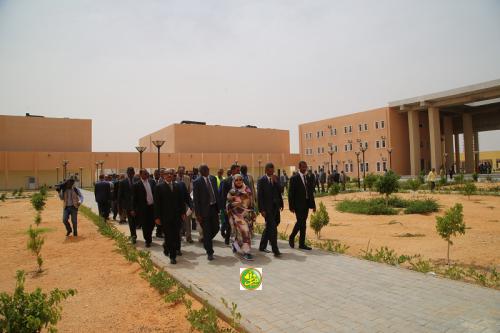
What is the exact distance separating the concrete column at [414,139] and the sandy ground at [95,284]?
43164 mm

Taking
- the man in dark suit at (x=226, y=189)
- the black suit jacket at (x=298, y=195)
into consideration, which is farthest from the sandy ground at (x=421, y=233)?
the man in dark suit at (x=226, y=189)

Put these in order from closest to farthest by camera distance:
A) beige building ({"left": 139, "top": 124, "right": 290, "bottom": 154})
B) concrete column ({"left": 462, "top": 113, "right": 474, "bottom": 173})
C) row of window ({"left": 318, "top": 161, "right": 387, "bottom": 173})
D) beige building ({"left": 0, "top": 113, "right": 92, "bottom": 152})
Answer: row of window ({"left": 318, "top": 161, "right": 387, "bottom": 173}), concrete column ({"left": 462, "top": 113, "right": 474, "bottom": 173}), beige building ({"left": 0, "top": 113, "right": 92, "bottom": 152}), beige building ({"left": 139, "top": 124, "right": 290, "bottom": 154})

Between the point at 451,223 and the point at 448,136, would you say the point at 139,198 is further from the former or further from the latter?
the point at 448,136

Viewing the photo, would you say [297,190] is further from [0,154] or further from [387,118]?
[0,154]

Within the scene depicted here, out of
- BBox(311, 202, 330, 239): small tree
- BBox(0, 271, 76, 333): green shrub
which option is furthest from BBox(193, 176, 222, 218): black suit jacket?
BBox(0, 271, 76, 333): green shrub

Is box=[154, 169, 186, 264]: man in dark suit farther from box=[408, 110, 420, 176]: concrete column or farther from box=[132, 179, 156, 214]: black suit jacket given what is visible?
box=[408, 110, 420, 176]: concrete column

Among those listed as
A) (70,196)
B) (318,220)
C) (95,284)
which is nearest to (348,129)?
(318,220)

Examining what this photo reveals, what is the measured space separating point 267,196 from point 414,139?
43.4m

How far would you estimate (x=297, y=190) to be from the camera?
7.30 m

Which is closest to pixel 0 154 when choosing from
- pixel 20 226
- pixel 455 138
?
pixel 20 226

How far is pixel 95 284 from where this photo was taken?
590cm

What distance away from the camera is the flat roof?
1432 inches

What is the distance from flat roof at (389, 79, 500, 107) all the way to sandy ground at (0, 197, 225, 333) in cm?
4014

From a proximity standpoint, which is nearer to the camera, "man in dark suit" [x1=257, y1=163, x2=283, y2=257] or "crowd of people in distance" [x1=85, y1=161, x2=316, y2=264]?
"crowd of people in distance" [x1=85, y1=161, x2=316, y2=264]
